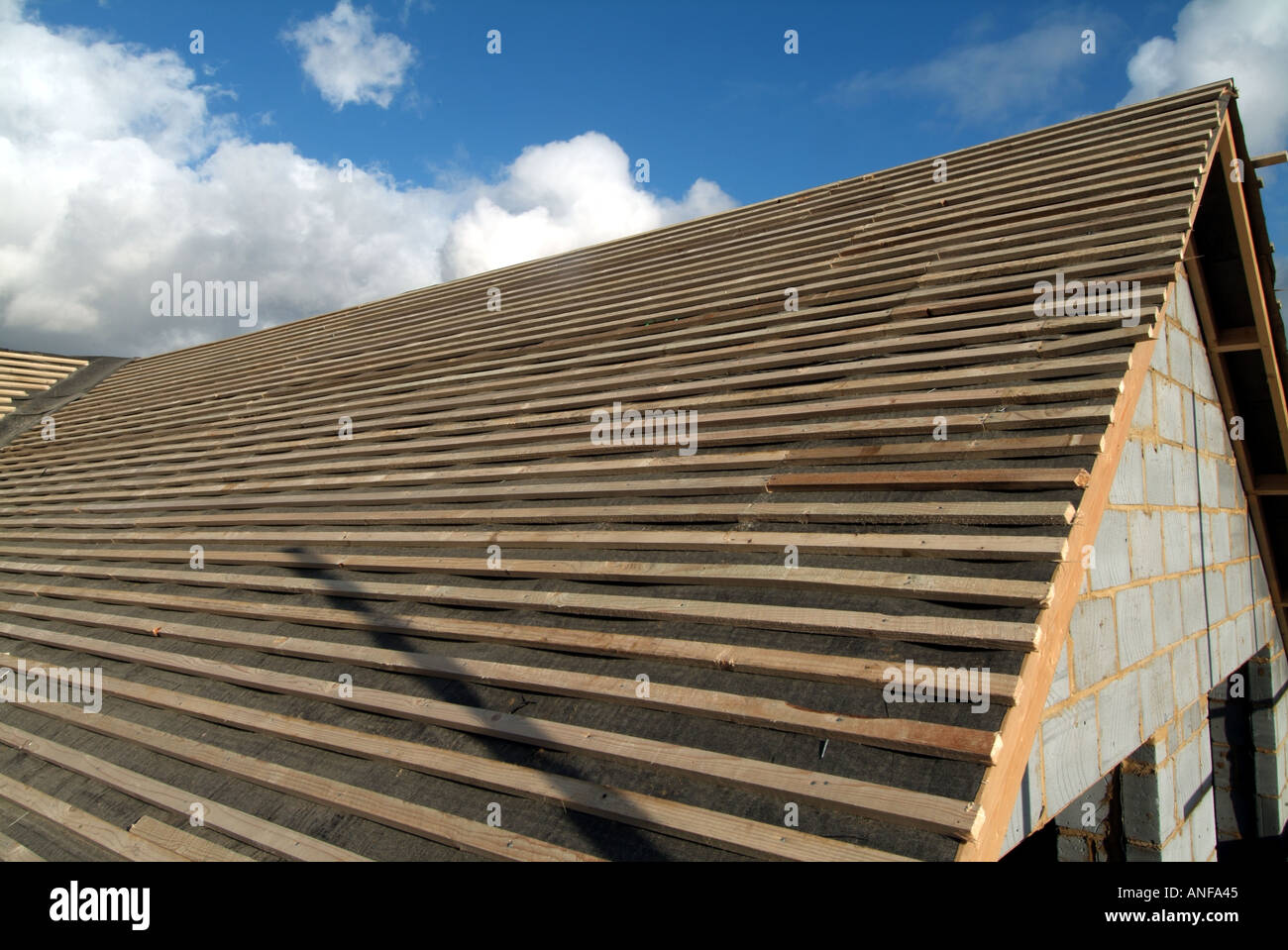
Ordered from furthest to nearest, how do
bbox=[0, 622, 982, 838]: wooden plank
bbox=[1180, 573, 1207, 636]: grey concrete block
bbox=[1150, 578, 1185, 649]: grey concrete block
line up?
bbox=[1180, 573, 1207, 636]: grey concrete block, bbox=[1150, 578, 1185, 649]: grey concrete block, bbox=[0, 622, 982, 838]: wooden plank

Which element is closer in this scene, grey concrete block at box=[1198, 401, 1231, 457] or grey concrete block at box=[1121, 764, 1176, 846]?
grey concrete block at box=[1121, 764, 1176, 846]

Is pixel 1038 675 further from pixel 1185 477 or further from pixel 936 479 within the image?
pixel 1185 477

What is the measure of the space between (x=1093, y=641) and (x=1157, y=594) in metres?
1.19

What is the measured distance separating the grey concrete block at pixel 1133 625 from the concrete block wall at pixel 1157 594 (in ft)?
0.04

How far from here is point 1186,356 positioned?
5.18m

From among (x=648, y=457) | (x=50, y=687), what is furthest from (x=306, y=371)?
(x=648, y=457)

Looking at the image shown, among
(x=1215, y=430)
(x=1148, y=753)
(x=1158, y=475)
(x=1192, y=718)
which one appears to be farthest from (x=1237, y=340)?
(x=1148, y=753)

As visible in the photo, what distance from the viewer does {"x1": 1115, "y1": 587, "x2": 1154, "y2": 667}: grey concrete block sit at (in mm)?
3979

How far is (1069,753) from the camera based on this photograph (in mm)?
3469

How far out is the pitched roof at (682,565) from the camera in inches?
97.7

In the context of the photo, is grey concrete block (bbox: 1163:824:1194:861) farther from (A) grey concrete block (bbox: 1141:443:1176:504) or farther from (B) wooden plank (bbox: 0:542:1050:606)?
(B) wooden plank (bbox: 0:542:1050:606)

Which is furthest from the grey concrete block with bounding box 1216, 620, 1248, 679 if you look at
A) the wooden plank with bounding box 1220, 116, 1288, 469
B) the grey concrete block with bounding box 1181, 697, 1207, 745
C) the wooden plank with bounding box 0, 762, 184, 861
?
the wooden plank with bounding box 0, 762, 184, 861
